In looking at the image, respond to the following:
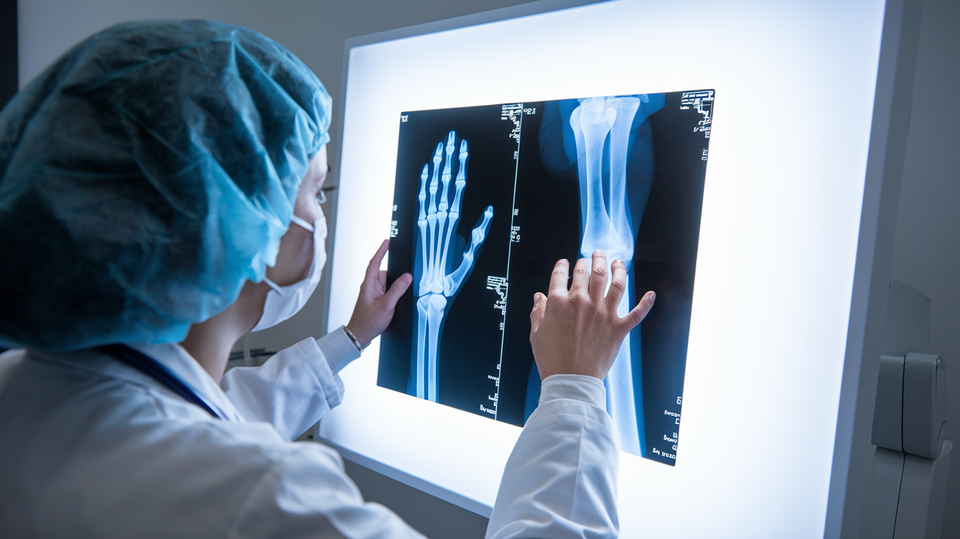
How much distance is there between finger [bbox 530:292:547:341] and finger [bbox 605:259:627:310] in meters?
0.13

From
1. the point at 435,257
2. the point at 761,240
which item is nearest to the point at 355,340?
the point at 435,257

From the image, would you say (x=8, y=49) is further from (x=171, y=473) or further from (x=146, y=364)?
(x=171, y=473)

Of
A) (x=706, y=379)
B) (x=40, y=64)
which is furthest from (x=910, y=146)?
(x=40, y=64)

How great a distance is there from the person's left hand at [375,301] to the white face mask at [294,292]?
376 mm

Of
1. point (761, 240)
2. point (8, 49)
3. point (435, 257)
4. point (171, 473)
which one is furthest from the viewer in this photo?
point (8, 49)

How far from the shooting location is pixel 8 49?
142cm

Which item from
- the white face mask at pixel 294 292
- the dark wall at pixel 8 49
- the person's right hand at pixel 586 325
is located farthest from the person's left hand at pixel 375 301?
the dark wall at pixel 8 49

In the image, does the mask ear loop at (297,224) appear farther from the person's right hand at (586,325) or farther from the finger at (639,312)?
the finger at (639,312)

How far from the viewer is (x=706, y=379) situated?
826mm

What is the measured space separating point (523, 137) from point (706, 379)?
59 cm

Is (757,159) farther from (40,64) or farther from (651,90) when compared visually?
(40,64)

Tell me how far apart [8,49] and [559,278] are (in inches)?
65.6

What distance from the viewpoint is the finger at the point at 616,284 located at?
827 millimetres

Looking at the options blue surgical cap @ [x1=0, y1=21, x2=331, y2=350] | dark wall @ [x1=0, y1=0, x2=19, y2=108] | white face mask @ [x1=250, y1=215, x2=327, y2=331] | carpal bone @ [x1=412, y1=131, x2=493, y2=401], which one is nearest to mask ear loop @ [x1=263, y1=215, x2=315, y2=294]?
white face mask @ [x1=250, y1=215, x2=327, y2=331]
